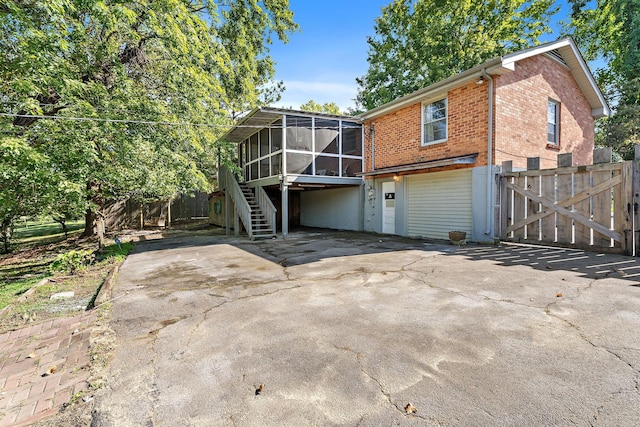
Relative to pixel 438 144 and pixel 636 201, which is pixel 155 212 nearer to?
pixel 438 144

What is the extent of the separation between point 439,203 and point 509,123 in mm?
3048

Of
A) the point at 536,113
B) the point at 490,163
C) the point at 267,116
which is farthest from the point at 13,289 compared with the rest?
the point at 536,113

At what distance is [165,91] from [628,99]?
23.1 meters

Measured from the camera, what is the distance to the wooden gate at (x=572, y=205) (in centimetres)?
633

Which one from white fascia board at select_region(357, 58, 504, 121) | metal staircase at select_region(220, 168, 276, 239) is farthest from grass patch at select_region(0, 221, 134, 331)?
white fascia board at select_region(357, 58, 504, 121)

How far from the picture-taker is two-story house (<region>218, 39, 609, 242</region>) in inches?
344

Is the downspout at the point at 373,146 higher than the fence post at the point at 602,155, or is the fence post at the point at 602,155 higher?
the downspout at the point at 373,146

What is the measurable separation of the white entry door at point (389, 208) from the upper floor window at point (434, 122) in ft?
7.28

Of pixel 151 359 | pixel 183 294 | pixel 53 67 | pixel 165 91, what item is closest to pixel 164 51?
pixel 165 91

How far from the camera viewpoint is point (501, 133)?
865 cm

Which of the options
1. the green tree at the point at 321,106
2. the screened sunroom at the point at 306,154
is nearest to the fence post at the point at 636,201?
the screened sunroom at the point at 306,154

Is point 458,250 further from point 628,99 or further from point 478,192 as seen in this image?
point 628,99

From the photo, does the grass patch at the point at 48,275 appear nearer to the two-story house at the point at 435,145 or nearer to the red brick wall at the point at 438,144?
the two-story house at the point at 435,145

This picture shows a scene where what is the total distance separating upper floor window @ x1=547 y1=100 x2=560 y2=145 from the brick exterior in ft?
0.57
